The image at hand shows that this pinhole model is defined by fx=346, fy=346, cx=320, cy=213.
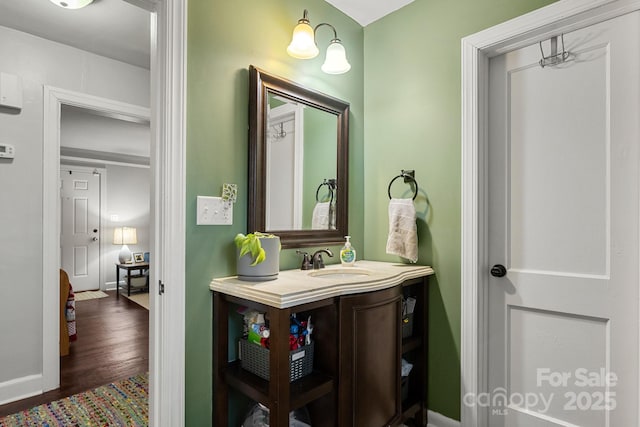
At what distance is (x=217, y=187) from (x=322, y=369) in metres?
0.90

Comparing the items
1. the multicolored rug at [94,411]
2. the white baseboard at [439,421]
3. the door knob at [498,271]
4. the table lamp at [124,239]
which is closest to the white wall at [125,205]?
the table lamp at [124,239]

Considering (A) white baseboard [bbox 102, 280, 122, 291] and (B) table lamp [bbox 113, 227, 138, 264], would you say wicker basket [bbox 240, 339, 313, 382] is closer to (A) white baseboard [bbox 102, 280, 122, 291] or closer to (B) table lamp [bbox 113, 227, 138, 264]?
(B) table lamp [bbox 113, 227, 138, 264]

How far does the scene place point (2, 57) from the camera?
2.29 m

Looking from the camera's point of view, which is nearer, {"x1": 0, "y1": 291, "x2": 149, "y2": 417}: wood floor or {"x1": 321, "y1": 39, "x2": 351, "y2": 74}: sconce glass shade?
{"x1": 321, "y1": 39, "x2": 351, "y2": 74}: sconce glass shade

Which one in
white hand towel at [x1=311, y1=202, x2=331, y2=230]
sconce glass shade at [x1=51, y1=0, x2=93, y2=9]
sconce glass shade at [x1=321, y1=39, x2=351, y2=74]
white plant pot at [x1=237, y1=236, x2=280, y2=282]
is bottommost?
white plant pot at [x1=237, y1=236, x2=280, y2=282]

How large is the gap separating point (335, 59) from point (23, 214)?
2.31 metres

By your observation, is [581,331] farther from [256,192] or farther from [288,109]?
[288,109]

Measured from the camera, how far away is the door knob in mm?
1737

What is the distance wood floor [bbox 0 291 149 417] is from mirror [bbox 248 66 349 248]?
1.97 m

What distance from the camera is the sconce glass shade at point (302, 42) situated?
1.71 m

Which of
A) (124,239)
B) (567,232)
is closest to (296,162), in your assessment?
(567,232)

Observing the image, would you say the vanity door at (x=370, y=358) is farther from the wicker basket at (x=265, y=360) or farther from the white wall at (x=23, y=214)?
the white wall at (x=23, y=214)

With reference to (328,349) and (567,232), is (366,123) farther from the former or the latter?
(328,349)

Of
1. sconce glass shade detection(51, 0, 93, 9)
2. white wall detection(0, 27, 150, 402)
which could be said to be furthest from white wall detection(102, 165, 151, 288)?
sconce glass shade detection(51, 0, 93, 9)
